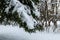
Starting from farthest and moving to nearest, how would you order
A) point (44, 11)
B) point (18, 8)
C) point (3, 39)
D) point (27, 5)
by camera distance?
point (44, 11) < point (3, 39) < point (27, 5) < point (18, 8)

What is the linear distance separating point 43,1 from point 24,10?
380cm

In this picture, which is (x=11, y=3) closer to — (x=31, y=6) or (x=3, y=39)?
(x=31, y=6)

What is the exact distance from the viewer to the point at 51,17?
28.0 feet

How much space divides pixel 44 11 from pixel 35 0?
324 cm

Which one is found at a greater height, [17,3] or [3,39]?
[17,3]

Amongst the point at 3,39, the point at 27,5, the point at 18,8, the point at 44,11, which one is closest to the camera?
the point at 18,8

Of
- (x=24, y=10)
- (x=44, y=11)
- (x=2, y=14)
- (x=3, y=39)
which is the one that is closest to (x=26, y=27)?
(x=24, y=10)

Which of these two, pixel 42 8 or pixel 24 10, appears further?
pixel 42 8

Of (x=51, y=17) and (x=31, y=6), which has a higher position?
(x=31, y=6)

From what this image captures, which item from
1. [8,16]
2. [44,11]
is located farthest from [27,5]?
[44,11]

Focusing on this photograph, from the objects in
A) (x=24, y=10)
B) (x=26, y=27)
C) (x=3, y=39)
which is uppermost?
(x=24, y=10)

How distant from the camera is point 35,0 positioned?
5.18 m

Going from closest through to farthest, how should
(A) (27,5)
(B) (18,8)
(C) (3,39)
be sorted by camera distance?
(B) (18,8), (A) (27,5), (C) (3,39)

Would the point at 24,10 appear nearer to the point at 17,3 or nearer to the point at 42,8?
the point at 17,3
